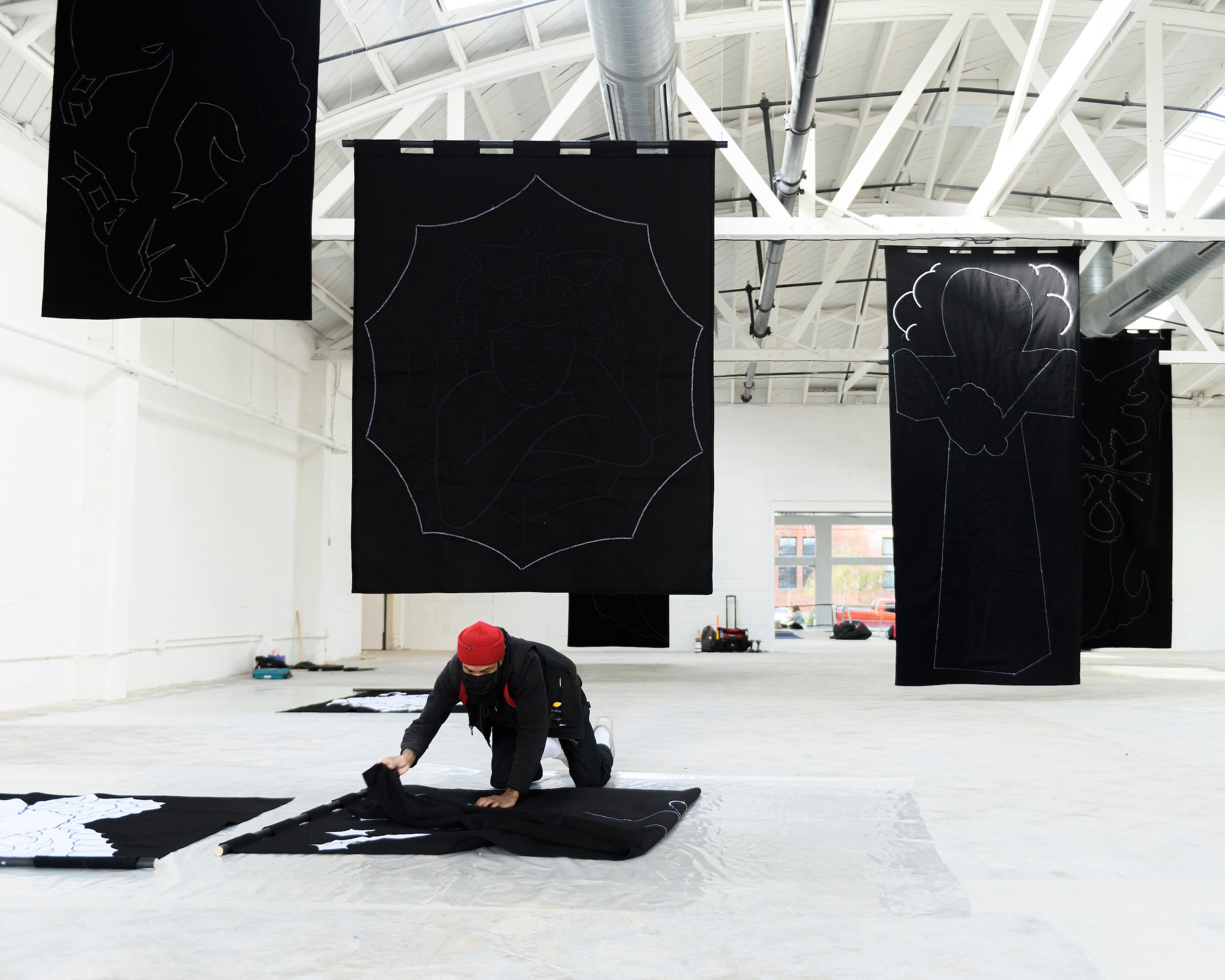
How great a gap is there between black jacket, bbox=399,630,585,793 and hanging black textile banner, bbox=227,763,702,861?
203 mm

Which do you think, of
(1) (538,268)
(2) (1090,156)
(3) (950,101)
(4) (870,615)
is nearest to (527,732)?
(1) (538,268)

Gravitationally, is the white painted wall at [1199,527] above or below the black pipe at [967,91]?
below

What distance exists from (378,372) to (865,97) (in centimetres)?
833

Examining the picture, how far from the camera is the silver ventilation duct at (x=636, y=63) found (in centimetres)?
714

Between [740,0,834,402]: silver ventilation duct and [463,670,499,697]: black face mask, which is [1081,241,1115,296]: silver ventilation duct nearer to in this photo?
[740,0,834,402]: silver ventilation duct

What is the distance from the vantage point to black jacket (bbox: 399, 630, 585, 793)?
479cm

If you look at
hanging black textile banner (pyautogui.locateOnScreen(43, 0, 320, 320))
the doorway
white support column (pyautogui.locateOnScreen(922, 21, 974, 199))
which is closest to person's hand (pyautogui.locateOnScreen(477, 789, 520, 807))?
hanging black textile banner (pyautogui.locateOnScreen(43, 0, 320, 320))

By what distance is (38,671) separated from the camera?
399 inches

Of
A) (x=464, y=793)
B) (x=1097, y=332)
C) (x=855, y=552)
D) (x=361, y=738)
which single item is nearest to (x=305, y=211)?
(x=464, y=793)

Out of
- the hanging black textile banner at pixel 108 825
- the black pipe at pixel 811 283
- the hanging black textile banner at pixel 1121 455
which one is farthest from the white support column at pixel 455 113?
the black pipe at pixel 811 283

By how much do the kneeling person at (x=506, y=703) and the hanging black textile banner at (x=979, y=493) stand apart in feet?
16.2

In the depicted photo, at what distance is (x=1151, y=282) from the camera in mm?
A: 12430

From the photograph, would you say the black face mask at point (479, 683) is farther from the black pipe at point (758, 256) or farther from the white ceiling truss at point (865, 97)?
the black pipe at point (758, 256)

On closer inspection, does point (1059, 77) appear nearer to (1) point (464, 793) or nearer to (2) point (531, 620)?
(1) point (464, 793)
